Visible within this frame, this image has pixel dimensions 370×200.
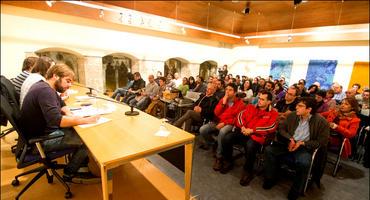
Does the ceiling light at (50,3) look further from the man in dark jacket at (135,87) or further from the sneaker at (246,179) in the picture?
the sneaker at (246,179)

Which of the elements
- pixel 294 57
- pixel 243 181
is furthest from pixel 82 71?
pixel 294 57

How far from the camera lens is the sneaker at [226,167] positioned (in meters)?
2.42

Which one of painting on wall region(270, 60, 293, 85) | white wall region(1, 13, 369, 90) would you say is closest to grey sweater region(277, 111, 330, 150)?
white wall region(1, 13, 369, 90)

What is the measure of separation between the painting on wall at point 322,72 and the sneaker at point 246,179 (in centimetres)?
558

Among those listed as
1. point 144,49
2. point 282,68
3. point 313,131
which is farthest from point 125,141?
point 282,68

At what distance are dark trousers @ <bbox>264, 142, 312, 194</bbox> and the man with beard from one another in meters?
1.92

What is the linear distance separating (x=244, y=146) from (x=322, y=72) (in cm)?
564

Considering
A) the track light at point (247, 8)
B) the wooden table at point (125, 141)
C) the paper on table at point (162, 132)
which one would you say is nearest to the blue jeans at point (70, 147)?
the wooden table at point (125, 141)

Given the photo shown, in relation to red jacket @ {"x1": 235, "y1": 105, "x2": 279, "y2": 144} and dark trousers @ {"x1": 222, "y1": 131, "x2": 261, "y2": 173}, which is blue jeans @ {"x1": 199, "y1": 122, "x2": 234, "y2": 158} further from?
red jacket @ {"x1": 235, "y1": 105, "x2": 279, "y2": 144}

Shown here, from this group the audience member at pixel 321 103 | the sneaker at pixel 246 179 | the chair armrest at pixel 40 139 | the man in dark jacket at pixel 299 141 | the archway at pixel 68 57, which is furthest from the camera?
the archway at pixel 68 57

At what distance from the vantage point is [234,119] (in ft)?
8.68

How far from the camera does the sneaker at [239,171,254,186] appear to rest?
2.19 meters

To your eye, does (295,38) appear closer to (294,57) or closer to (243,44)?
(294,57)

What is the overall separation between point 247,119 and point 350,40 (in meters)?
5.58
